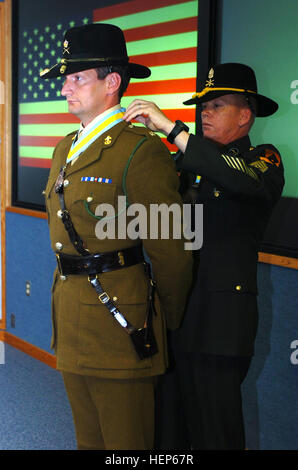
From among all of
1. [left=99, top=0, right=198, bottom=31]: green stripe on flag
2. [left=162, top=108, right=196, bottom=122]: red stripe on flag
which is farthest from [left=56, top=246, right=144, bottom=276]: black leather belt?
[left=99, top=0, right=198, bottom=31]: green stripe on flag

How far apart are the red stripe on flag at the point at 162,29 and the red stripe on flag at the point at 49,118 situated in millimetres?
700

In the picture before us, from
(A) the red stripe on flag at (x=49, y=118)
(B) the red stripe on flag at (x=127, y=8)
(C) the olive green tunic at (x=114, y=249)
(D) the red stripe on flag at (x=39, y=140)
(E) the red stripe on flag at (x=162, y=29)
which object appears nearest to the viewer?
(C) the olive green tunic at (x=114, y=249)

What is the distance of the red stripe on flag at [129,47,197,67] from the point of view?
287cm

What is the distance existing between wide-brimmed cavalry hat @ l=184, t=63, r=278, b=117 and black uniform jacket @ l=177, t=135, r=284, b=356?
0.50ft

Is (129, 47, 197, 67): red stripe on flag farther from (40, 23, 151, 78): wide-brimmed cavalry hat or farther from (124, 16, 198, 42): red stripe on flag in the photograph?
(40, 23, 151, 78): wide-brimmed cavalry hat

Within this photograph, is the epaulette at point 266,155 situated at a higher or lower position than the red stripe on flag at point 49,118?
lower

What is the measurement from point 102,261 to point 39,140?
8.68 feet

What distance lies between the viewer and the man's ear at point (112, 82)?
165cm

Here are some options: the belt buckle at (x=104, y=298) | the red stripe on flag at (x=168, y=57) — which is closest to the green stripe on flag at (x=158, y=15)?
the red stripe on flag at (x=168, y=57)

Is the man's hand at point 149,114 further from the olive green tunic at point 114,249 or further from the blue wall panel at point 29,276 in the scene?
the blue wall panel at point 29,276

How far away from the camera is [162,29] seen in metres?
3.04

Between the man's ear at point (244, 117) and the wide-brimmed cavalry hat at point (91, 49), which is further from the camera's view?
the man's ear at point (244, 117)

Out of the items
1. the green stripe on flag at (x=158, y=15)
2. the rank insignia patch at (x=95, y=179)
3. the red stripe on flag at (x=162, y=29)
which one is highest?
the green stripe on flag at (x=158, y=15)
